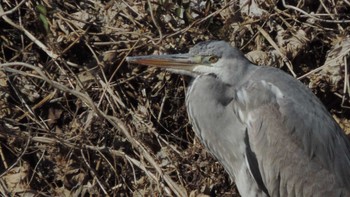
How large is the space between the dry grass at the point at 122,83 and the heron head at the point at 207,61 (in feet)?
1.56

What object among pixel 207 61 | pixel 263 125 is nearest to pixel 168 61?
pixel 207 61

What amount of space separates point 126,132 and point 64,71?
481mm

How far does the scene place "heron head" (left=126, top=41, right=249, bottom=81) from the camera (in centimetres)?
428

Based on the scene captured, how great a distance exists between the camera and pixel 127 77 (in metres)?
4.88

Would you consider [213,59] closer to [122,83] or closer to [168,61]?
[168,61]

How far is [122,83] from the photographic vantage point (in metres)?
4.86

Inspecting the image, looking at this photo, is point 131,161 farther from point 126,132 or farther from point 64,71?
point 64,71

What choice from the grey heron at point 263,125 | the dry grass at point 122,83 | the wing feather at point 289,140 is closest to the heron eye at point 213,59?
the grey heron at point 263,125

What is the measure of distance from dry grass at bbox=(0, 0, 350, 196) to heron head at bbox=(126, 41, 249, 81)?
18.7 inches

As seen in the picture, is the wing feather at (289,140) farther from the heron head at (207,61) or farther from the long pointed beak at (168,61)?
the long pointed beak at (168,61)

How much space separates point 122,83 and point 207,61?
0.70 metres

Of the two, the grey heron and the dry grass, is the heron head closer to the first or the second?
→ the grey heron

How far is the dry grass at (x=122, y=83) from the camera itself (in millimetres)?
4672

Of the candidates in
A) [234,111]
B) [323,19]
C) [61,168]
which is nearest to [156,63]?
[234,111]
